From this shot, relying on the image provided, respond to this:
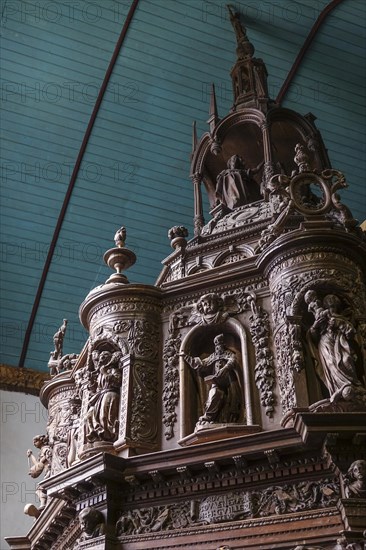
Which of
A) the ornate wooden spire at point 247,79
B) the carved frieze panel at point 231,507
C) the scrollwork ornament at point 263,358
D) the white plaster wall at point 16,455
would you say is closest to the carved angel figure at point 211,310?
the scrollwork ornament at point 263,358

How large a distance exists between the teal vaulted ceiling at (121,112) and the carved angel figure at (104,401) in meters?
9.17

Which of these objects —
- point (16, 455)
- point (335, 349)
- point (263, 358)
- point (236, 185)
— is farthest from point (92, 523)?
point (16, 455)

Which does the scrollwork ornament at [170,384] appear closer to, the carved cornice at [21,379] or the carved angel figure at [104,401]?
the carved angel figure at [104,401]

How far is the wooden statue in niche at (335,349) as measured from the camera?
809 cm

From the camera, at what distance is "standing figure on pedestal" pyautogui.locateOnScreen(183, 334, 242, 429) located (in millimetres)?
8922

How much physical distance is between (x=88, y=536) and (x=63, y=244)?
11.3 m

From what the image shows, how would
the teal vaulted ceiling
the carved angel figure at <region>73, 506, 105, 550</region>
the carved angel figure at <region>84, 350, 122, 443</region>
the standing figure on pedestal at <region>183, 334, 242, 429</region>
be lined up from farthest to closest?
the teal vaulted ceiling → the carved angel figure at <region>84, 350, 122, 443</region> → the standing figure on pedestal at <region>183, 334, 242, 429</region> → the carved angel figure at <region>73, 506, 105, 550</region>

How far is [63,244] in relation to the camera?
19125mm

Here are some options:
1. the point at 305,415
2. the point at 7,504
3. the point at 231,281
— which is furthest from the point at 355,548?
the point at 7,504

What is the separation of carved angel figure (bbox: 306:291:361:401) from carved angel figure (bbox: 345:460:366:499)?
730mm

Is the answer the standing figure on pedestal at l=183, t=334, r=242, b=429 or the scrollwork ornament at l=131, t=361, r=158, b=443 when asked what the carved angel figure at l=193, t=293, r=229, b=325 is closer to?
the standing figure on pedestal at l=183, t=334, r=242, b=429

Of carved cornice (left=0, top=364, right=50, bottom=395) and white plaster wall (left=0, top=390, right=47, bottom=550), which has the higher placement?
carved cornice (left=0, top=364, right=50, bottom=395)

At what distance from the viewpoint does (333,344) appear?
Answer: 28.0 ft

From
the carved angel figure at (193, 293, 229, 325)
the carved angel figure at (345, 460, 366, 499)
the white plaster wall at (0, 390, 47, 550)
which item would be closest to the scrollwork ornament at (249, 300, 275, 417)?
the carved angel figure at (193, 293, 229, 325)
